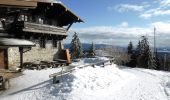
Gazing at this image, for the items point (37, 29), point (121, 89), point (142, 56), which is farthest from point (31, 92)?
point (142, 56)

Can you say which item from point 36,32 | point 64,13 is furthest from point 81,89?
point 64,13

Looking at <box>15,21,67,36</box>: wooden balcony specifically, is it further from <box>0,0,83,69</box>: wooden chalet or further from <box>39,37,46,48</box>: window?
<box>39,37,46,48</box>: window

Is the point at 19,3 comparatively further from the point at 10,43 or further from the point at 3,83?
the point at 3,83

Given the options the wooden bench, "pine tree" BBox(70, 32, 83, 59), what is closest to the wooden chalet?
the wooden bench

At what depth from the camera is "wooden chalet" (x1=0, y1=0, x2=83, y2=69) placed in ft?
87.0

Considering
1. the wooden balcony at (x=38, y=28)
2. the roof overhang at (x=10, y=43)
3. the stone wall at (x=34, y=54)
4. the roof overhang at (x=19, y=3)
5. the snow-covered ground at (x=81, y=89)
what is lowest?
the snow-covered ground at (x=81, y=89)

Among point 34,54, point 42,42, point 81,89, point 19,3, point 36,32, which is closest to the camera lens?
point 19,3

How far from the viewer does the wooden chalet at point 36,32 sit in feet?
87.0

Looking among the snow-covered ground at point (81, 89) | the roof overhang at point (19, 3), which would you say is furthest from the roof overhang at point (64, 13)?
the roof overhang at point (19, 3)

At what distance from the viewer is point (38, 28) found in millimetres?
30172

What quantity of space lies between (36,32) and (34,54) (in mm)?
3036

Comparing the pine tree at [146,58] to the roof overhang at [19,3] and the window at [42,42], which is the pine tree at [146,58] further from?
the roof overhang at [19,3]

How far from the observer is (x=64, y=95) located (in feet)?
56.1

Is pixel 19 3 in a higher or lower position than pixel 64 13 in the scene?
lower
